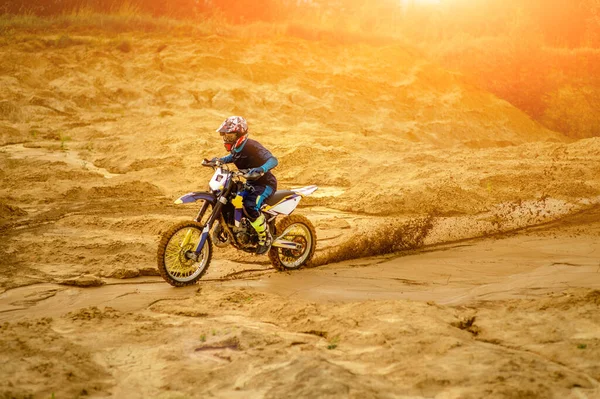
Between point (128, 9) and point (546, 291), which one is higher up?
point (128, 9)

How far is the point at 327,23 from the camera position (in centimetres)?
2172

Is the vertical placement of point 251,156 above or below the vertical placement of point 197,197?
above

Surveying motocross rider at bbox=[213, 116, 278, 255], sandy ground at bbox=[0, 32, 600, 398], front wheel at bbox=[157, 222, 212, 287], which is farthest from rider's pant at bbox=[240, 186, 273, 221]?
sandy ground at bbox=[0, 32, 600, 398]

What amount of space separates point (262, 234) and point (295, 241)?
64 centimetres

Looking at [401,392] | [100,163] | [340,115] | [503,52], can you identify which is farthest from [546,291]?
[503,52]

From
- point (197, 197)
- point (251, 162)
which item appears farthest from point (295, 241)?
point (197, 197)

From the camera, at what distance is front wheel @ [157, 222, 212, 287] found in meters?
6.47

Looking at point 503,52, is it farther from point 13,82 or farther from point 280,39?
point 13,82

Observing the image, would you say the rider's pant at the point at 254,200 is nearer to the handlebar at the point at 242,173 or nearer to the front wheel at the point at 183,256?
the handlebar at the point at 242,173

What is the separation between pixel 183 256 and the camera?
6664 millimetres

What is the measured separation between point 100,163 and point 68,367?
9.46 m

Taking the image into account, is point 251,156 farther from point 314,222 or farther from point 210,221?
point 314,222

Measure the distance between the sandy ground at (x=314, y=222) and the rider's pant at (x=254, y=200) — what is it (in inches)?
28.1

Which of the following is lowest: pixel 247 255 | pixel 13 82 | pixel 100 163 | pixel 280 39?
pixel 247 255
